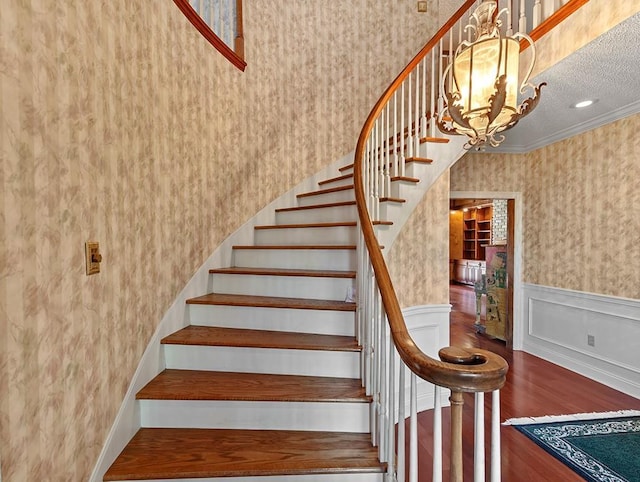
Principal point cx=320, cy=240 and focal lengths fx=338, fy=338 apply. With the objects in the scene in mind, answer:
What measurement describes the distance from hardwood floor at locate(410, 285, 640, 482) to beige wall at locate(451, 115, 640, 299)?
3.24 ft

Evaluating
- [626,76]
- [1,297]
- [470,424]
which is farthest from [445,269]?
[1,297]

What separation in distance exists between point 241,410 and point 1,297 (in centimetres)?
112

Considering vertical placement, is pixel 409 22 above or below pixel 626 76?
above

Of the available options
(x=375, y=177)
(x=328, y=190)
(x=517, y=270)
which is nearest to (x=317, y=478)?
(x=375, y=177)

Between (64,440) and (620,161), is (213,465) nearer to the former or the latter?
(64,440)

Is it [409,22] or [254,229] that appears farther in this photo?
[409,22]

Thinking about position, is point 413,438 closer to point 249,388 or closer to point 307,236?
point 249,388

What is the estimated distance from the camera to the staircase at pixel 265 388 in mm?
1440

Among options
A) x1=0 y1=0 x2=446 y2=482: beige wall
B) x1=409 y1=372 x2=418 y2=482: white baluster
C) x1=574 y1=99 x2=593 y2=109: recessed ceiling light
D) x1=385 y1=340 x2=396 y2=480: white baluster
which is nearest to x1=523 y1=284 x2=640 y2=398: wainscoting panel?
x1=574 y1=99 x2=593 y2=109: recessed ceiling light

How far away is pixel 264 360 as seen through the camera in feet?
6.27

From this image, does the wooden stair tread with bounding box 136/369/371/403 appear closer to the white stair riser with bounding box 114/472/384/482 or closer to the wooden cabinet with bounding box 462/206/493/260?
the white stair riser with bounding box 114/472/384/482

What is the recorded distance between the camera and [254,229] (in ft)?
10.4

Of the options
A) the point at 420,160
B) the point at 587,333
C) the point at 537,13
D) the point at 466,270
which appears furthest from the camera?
the point at 466,270

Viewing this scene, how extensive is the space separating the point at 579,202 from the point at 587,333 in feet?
4.79
